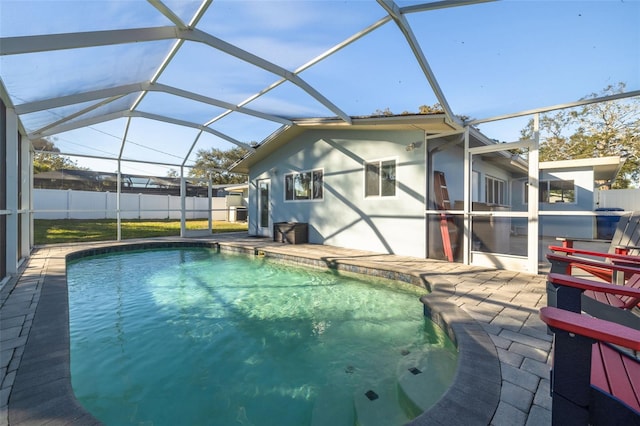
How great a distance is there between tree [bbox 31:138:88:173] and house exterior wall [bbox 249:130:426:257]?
6.67 m

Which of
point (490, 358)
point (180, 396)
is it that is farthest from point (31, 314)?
point (490, 358)

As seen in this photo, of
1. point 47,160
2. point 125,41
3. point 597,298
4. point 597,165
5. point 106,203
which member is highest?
point 47,160

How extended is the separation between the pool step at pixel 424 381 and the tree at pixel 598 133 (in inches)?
181

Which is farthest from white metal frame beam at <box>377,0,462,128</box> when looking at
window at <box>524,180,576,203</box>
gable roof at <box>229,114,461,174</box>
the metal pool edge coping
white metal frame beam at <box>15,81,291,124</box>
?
white metal frame beam at <box>15,81,291,124</box>

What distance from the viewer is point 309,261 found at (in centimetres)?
722

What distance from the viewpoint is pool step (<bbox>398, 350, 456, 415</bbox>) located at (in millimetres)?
2271

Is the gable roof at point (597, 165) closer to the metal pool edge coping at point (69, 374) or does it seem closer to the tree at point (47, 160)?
the metal pool edge coping at point (69, 374)

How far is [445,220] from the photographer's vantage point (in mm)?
6574

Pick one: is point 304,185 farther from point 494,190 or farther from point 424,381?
point 424,381

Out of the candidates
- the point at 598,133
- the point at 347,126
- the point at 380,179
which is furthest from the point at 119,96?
the point at 598,133

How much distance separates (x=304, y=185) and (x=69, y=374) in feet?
27.3

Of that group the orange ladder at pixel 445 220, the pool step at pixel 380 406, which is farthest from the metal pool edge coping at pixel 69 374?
the orange ladder at pixel 445 220

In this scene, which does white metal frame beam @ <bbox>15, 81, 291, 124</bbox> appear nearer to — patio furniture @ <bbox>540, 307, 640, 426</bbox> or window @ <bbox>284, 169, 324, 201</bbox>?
window @ <bbox>284, 169, 324, 201</bbox>

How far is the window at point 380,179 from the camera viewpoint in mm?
7508
